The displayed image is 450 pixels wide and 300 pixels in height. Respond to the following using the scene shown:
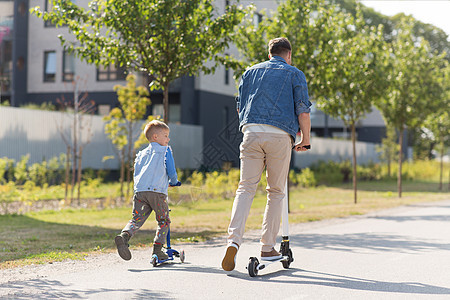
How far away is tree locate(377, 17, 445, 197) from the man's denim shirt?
14574mm

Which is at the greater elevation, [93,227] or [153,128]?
[153,128]

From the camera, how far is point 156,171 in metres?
6.57

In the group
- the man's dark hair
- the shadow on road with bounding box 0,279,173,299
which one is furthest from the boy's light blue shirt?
the man's dark hair

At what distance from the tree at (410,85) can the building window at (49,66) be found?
19.3 m

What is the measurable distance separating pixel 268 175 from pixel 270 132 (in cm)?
43

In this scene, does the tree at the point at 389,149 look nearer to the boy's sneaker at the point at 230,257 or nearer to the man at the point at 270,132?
the man at the point at 270,132

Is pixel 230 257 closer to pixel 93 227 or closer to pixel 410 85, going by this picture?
pixel 93 227

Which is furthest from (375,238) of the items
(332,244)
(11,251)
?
(11,251)

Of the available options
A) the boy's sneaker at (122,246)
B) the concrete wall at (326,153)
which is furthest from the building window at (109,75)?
the boy's sneaker at (122,246)

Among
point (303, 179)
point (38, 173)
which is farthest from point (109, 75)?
point (38, 173)

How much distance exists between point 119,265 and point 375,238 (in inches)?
169

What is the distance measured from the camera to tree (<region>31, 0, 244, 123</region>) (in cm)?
1030

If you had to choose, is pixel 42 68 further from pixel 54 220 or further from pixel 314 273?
pixel 314 273

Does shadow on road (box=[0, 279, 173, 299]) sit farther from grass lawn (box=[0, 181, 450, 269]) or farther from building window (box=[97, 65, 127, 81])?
building window (box=[97, 65, 127, 81])
